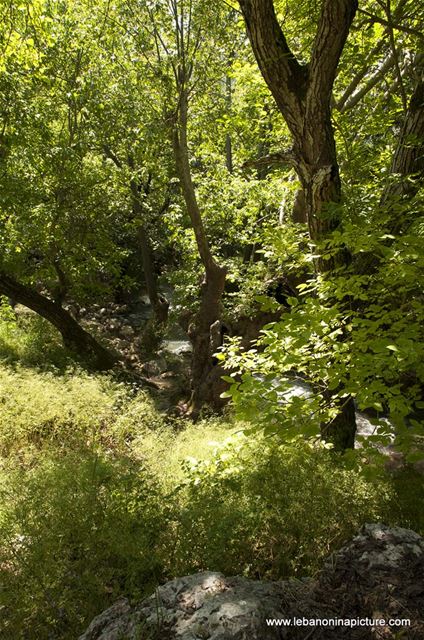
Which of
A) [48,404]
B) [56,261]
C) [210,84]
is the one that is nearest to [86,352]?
[56,261]

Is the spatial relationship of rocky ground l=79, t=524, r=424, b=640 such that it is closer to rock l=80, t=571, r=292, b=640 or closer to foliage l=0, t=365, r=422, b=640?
rock l=80, t=571, r=292, b=640

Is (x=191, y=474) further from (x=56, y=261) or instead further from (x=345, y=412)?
(x=56, y=261)

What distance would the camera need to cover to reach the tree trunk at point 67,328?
32.7 ft

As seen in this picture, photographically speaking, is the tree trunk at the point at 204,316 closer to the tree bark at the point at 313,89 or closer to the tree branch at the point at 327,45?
the tree bark at the point at 313,89

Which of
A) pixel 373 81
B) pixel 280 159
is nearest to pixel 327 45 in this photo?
pixel 280 159

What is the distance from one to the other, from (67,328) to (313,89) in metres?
8.39

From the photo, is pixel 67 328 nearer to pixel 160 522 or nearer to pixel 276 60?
pixel 160 522

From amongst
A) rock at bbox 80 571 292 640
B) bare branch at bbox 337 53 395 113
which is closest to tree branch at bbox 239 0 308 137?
bare branch at bbox 337 53 395 113

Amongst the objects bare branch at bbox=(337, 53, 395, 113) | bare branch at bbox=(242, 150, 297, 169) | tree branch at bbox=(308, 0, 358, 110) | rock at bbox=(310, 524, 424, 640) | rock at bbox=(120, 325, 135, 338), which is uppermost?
bare branch at bbox=(337, 53, 395, 113)

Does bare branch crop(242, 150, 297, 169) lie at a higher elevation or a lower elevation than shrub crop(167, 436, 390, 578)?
higher

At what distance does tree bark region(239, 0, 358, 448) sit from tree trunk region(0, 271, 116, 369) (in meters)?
7.29

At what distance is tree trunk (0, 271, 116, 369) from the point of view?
9.96 metres

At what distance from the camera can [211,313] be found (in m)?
8.98

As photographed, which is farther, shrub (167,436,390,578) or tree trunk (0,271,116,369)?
tree trunk (0,271,116,369)
